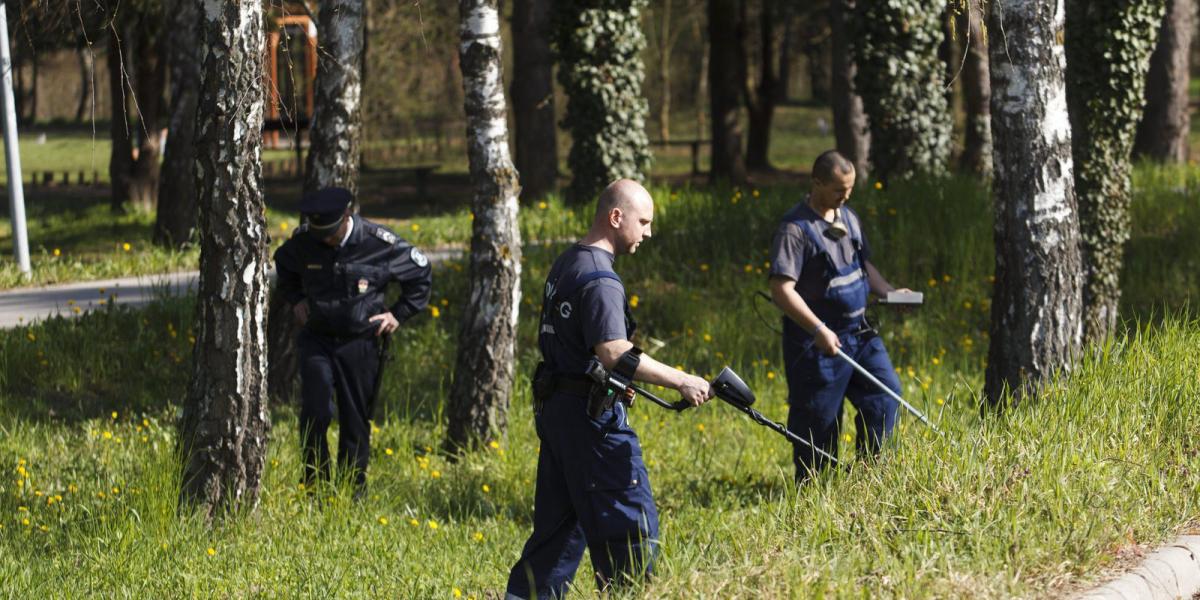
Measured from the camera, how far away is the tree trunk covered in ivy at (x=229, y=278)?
6.21 metres

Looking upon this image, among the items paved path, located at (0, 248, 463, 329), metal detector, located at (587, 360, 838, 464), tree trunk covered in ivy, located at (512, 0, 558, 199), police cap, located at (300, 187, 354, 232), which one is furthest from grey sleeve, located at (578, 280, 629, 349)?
tree trunk covered in ivy, located at (512, 0, 558, 199)

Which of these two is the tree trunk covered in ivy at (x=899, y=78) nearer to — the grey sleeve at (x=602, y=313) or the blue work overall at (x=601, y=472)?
the blue work overall at (x=601, y=472)

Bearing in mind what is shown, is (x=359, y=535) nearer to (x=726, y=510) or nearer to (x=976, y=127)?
(x=726, y=510)

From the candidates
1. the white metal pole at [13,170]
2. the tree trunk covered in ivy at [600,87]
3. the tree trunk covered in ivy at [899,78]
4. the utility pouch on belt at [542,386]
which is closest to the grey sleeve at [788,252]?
the utility pouch on belt at [542,386]

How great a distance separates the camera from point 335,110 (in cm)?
902

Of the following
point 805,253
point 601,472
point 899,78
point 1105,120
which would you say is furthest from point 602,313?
point 899,78

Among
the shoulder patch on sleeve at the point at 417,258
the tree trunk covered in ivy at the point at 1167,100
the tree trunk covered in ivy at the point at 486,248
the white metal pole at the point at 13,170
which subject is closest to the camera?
the shoulder patch on sleeve at the point at 417,258

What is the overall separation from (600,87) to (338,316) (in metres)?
8.91

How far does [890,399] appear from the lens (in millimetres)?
6824

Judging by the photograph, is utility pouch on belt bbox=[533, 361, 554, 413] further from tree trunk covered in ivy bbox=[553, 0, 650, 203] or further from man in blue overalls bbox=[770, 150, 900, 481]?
tree trunk covered in ivy bbox=[553, 0, 650, 203]

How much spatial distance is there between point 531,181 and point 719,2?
5.19 meters

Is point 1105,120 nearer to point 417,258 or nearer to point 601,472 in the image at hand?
point 417,258

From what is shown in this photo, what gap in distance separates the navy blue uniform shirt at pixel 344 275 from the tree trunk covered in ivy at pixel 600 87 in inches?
311

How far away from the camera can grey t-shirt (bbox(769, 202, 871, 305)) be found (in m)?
6.56
